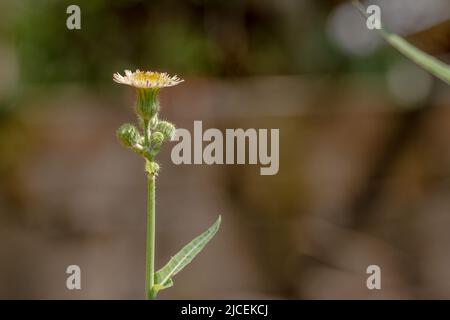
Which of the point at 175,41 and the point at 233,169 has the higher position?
the point at 175,41

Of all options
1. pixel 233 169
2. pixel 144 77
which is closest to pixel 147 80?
pixel 144 77

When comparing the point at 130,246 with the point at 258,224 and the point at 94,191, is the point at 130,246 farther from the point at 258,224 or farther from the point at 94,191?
the point at 258,224

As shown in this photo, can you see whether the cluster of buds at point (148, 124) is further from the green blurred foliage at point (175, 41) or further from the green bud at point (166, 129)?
the green blurred foliage at point (175, 41)

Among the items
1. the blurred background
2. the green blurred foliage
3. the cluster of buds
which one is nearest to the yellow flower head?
the cluster of buds

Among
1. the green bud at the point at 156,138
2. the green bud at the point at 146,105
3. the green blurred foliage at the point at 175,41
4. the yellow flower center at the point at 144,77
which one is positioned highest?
the green blurred foliage at the point at 175,41

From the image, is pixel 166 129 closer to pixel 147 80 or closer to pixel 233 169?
pixel 147 80
